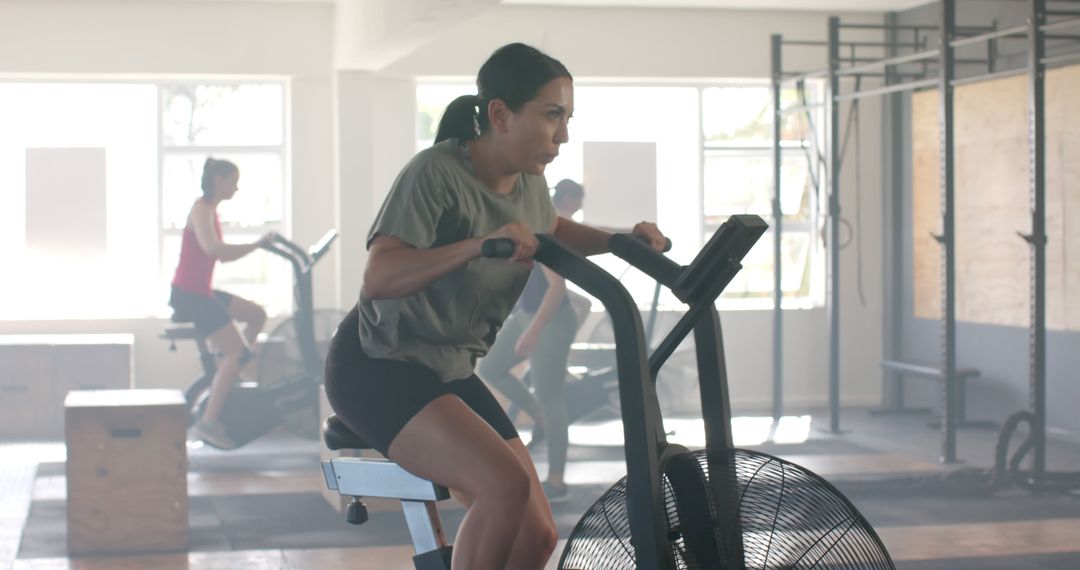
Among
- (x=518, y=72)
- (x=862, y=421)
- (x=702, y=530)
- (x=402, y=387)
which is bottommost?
(x=862, y=421)

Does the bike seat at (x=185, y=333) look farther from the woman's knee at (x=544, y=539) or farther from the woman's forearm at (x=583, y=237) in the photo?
the woman's knee at (x=544, y=539)

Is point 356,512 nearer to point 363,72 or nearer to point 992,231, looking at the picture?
point 363,72

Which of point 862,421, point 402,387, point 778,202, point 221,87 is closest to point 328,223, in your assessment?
point 221,87

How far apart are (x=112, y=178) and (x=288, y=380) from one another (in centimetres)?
224

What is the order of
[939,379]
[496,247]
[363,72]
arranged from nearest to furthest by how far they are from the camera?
[496,247] → [939,379] → [363,72]

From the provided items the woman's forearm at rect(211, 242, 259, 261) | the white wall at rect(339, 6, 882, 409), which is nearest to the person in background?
the woman's forearm at rect(211, 242, 259, 261)

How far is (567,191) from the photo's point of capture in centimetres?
514

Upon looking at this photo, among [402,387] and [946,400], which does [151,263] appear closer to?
[946,400]

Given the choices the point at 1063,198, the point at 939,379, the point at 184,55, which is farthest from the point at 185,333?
the point at 1063,198

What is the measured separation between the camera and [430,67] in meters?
7.73

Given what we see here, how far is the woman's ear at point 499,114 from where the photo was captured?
6.59 ft

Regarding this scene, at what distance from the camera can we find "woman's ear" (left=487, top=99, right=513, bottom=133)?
6.59 ft

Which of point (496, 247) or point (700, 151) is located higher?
point (700, 151)

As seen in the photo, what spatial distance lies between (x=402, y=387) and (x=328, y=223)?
595cm
